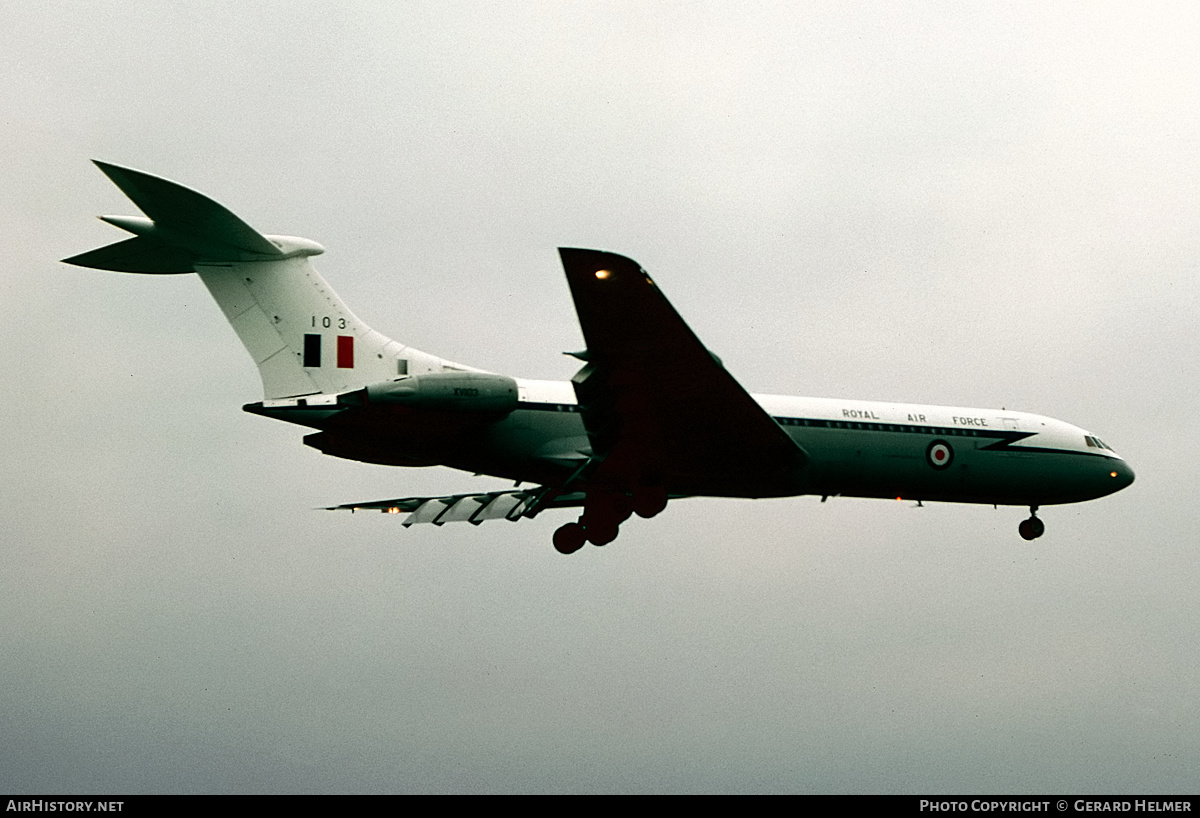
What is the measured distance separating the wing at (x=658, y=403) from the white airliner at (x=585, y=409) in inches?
1.4

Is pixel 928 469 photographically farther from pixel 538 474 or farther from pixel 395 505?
pixel 395 505

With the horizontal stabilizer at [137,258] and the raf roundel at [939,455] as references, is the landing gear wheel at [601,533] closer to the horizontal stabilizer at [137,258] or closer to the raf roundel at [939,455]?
the raf roundel at [939,455]

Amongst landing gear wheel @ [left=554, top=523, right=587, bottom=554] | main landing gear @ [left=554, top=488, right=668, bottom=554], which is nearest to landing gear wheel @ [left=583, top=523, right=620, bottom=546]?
main landing gear @ [left=554, top=488, right=668, bottom=554]

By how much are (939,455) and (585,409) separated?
8.17 metres

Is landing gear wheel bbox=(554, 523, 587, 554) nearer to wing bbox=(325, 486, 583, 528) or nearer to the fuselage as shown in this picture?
wing bbox=(325, 486, 583, 528)

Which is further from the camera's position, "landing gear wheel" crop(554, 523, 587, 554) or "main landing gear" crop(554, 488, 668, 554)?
"landing gear wheel" crop(554, 523, 587, 554)

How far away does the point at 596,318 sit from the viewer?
69.7 feet

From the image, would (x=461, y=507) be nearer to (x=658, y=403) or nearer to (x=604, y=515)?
(x=604, y=515)

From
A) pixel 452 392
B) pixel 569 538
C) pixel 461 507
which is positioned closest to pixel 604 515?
pixel 569 538

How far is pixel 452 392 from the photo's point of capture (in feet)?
75.6

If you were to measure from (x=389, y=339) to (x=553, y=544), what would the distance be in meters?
5.84

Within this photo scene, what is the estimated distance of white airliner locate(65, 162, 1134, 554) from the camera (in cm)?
2220

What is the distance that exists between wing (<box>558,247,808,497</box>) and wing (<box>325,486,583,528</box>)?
4.06 meters
